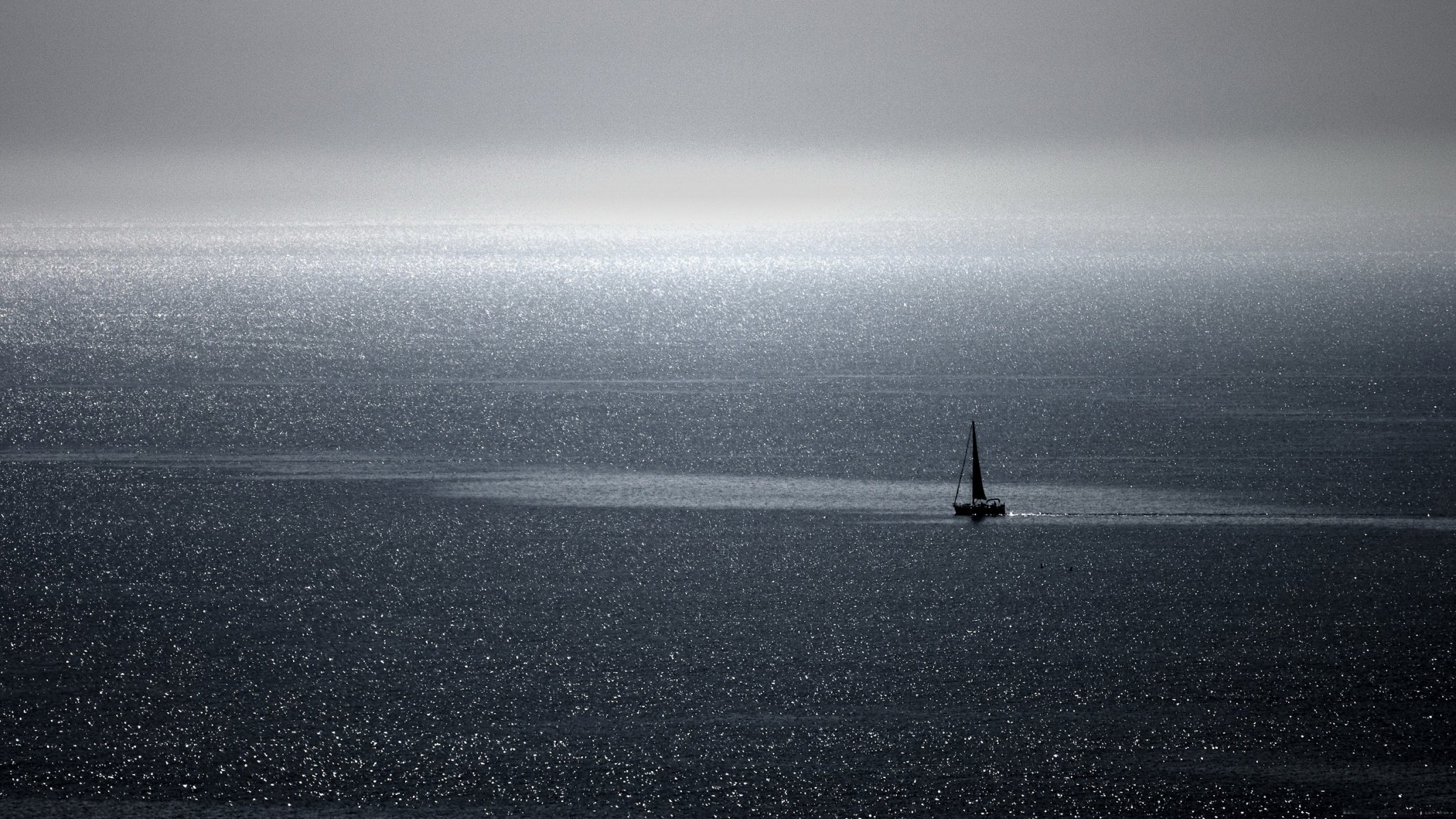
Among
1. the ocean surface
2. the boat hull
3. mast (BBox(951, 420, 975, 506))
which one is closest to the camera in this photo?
the ocean surface

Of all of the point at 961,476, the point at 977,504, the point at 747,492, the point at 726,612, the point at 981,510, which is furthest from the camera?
the point at 747,492

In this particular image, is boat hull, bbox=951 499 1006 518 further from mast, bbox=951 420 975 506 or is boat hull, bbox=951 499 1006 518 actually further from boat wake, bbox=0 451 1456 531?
mast, bbox=951 420 975 506

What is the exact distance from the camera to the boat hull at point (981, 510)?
8988 cm

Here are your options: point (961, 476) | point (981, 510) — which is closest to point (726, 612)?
point (981, 510)

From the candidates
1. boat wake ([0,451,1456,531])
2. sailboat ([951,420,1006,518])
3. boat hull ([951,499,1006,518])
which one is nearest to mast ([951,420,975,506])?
boat wake ([0,451,1456,531])

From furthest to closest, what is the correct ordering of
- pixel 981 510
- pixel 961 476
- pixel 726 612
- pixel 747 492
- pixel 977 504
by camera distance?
pixel 747 492 < pixel 961 476 < pixel 977 504 < pixel 981 510 < pixel 726 612

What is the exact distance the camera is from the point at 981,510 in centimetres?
8994

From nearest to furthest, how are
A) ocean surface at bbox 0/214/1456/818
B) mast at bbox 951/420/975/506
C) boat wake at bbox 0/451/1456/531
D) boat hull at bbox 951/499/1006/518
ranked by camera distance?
ocean surface at bbox 0/214/1456/818
boat wake at bbox 0/451/1456/531
boat hull at bbox 951/499/1006/518
mast at bbox 951/420/975/506

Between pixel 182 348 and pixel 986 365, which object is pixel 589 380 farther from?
pixel 182 348

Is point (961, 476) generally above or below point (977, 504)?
above

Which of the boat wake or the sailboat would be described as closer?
the boat wake

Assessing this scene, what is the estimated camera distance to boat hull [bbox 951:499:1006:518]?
8988 cm

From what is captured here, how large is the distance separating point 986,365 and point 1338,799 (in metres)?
128

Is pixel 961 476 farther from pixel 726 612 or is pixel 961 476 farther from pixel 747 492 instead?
pixel 726 612
